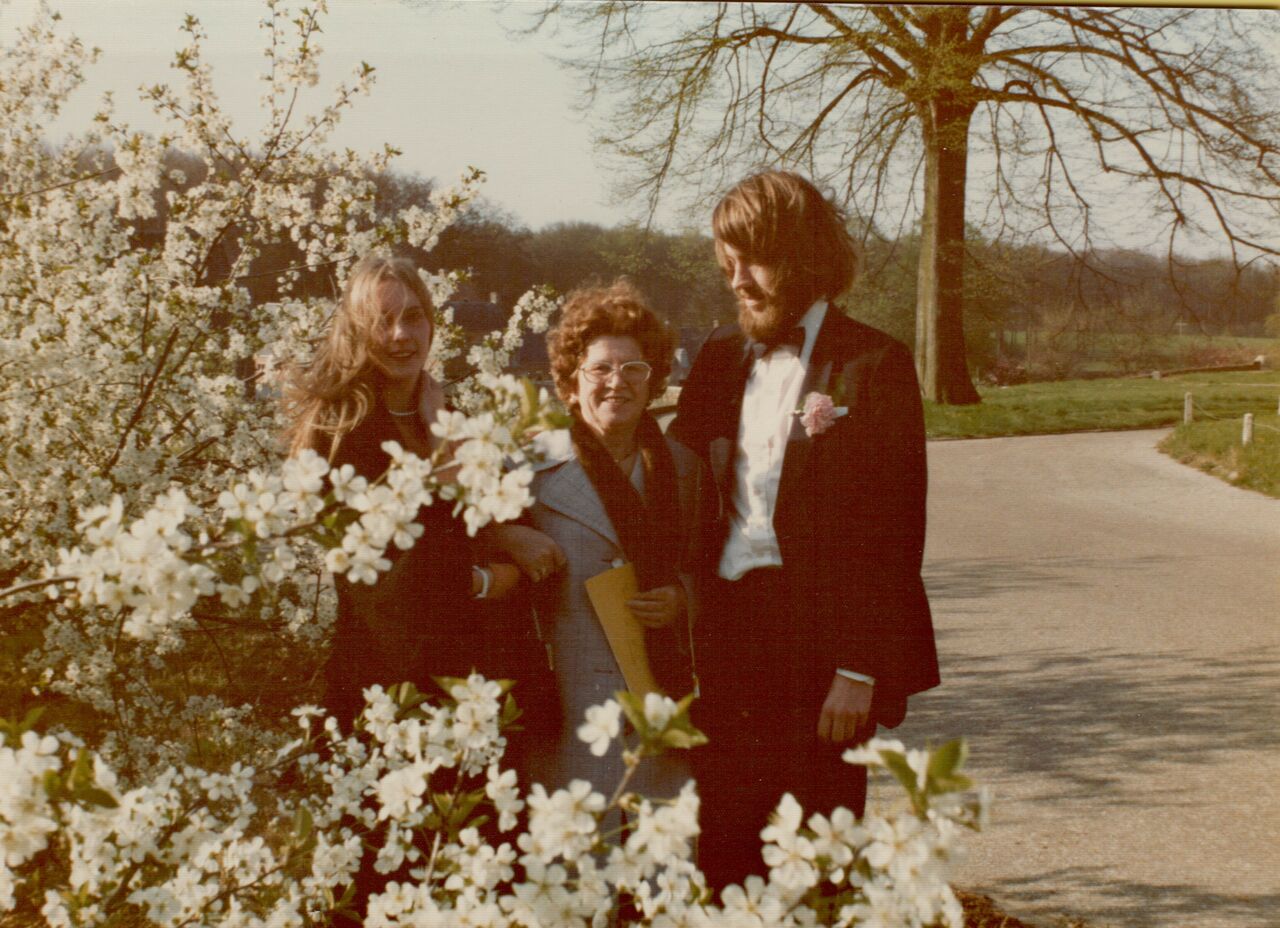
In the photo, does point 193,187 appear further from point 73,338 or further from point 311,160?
point 73,338

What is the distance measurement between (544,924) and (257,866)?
0.72m

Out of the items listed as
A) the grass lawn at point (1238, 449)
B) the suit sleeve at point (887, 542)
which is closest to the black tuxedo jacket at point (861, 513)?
the suit sleeve at point (887, 542)

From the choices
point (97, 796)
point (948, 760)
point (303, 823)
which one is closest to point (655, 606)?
point (303, 823)

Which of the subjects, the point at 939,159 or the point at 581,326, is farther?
the point at 939,159

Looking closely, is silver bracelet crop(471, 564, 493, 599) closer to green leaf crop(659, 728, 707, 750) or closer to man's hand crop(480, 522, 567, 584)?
man's hand crop(480, 522, 567, 584)

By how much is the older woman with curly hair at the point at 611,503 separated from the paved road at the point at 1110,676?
1078 millimetres

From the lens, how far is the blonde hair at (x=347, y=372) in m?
1.92

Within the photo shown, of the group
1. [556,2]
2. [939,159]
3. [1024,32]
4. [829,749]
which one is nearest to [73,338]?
[556,2]

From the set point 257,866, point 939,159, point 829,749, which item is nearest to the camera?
point 257,866

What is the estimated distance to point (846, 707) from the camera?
197 centimetres

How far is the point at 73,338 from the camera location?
260 cm

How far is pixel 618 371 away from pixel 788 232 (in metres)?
0.41

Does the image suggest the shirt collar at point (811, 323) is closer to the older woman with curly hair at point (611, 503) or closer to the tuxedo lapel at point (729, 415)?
the tuxedo lapel at point (729, 415)

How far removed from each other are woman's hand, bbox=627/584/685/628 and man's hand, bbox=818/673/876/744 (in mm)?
342
